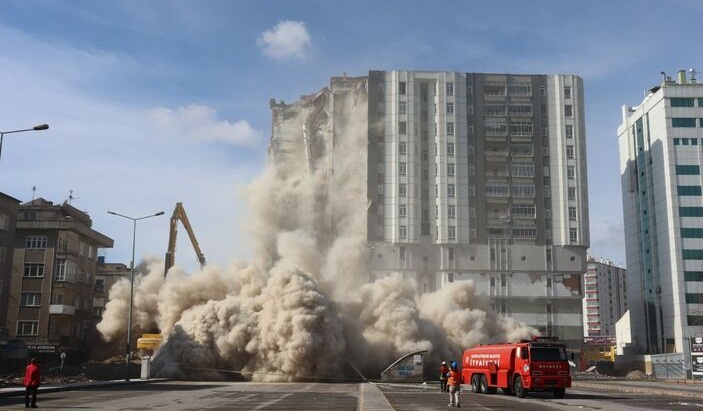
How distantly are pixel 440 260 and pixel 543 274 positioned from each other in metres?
14.9

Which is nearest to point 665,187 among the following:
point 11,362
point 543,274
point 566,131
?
point 566,131

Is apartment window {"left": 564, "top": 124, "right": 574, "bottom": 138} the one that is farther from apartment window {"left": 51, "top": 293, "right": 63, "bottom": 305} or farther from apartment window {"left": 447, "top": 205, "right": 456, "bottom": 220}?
apartment window {"left": 51, "top": 293, "right": 63, "bottom": 305}

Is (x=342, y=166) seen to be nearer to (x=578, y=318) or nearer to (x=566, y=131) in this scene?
(x=566, y=131)

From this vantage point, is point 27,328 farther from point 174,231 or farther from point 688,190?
point 688,190

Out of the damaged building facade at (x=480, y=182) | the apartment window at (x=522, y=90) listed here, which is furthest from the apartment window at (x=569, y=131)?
the apartment window at (x=522, y=90)

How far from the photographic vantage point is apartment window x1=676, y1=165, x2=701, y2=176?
9882 cm

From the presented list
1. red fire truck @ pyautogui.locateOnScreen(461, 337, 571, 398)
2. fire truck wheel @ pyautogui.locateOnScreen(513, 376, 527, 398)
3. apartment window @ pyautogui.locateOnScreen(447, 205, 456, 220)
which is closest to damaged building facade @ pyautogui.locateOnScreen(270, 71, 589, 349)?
apartment window @ pyautogui.locateOnScreen(447, 205, 456, 220)

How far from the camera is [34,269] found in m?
70.6

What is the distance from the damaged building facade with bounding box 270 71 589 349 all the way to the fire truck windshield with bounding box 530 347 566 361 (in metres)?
56.1

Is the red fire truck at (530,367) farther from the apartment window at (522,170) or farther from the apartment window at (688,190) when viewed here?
the apartment window at (688,190)

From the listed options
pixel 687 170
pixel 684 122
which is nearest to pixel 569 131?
pixel 684 122

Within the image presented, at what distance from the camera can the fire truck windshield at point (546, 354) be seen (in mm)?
33219

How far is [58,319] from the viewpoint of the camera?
72188mm

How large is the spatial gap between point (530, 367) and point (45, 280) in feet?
186
